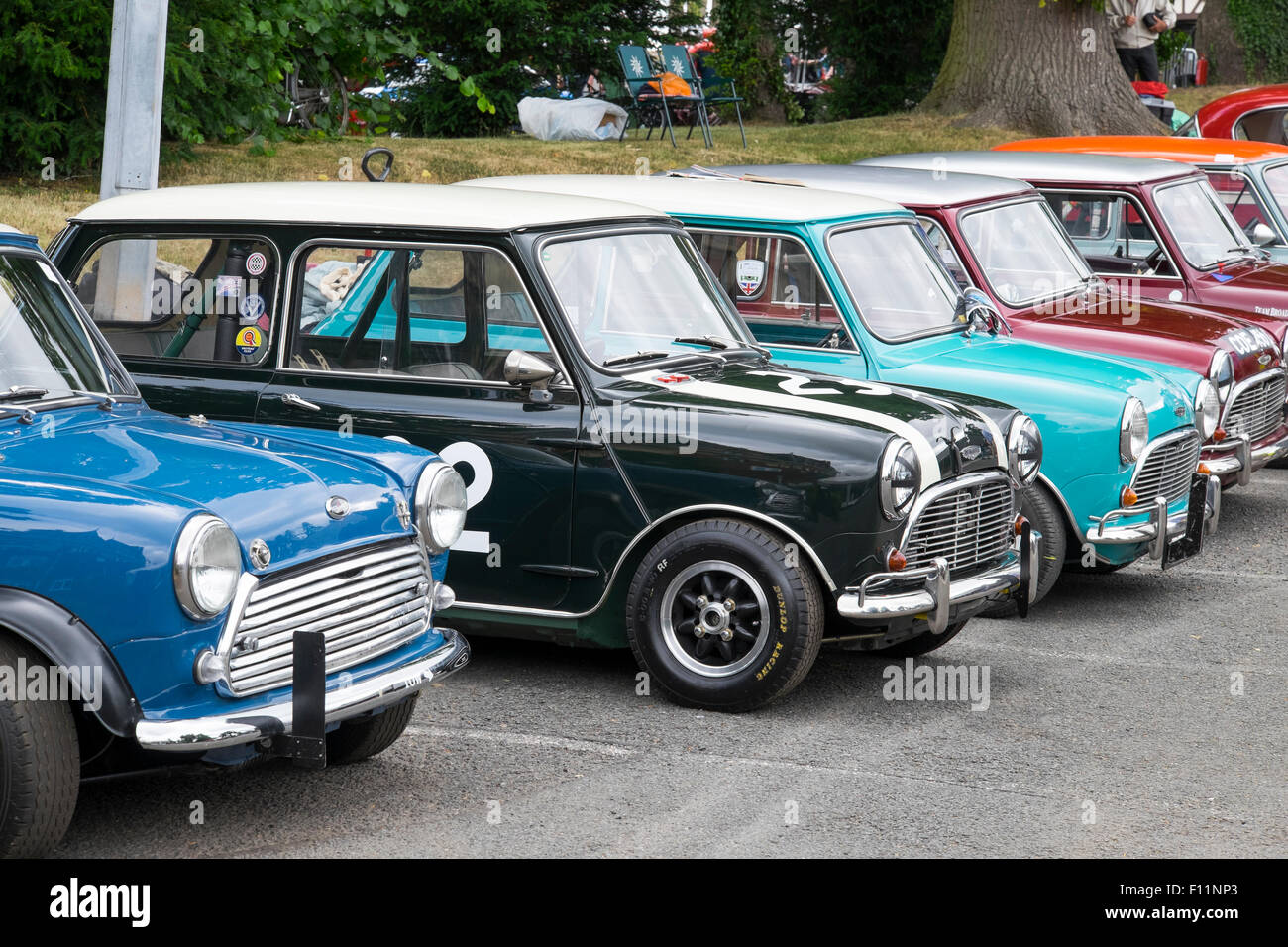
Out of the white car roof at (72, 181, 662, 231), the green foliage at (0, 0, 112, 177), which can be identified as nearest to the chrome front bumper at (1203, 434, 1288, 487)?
the white car roof at (72, 181, 662, 231)

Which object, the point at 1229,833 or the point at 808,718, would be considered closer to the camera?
the point at 1229,833

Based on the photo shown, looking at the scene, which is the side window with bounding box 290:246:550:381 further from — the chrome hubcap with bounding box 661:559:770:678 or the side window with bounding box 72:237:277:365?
the chrome hubcap with bounding box 661:559:770:678

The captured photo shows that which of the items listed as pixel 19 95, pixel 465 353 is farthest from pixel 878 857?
pixel 19 95

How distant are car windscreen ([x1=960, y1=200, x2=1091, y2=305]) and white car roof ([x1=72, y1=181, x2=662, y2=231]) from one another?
2.78 metres

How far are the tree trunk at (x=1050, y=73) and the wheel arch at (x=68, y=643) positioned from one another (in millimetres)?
17097

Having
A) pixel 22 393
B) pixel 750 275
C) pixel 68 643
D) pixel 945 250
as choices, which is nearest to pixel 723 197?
pixel 750 275

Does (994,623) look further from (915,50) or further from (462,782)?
(915,50)

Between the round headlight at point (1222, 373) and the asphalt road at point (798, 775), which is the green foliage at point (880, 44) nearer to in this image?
the round headlight at point (1222, 373)

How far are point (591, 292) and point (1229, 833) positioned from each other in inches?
122

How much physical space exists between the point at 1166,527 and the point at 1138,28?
15.8 meters

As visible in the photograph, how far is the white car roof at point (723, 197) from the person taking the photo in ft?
25.7

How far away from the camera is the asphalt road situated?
4.84m

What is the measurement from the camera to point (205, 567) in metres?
4.20

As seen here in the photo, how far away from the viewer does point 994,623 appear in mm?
7703
